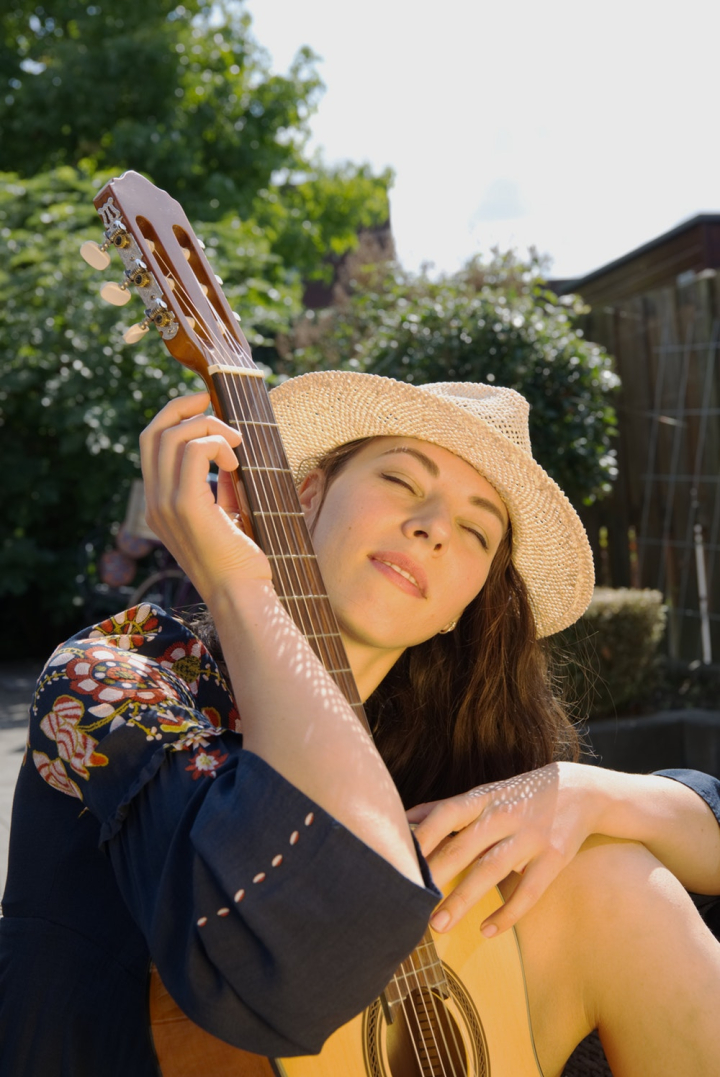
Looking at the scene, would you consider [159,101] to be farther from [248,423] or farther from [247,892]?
[247,892]

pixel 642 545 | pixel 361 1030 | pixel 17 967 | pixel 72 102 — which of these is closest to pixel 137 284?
pixel 17 967

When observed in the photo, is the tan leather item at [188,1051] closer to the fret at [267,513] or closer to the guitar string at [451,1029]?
the guitar string at [451,1029]

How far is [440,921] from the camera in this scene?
4.72ft

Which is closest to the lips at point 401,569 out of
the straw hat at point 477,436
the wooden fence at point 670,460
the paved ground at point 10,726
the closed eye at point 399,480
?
the closed eye at point 399,480

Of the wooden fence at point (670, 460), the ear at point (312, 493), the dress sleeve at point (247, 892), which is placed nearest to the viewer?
the dress sleeve at point (247, 892)

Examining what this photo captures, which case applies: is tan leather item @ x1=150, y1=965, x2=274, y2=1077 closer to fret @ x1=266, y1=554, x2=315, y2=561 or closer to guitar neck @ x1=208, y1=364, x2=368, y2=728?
guitar neck @ x1=208, y1=364, x2=368, y2=728

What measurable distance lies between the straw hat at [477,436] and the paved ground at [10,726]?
5.10ft

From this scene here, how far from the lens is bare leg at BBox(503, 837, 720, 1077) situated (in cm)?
151

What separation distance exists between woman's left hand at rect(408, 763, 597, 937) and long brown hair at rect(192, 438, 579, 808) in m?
0.43

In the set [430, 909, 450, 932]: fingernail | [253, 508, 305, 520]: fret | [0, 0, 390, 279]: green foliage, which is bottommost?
[430, 909, 450, 932]: fingernail

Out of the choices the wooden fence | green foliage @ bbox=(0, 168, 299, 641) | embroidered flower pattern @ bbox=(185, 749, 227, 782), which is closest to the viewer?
embroidered flower pattern @ bbox=(185, 749, 227, 782)

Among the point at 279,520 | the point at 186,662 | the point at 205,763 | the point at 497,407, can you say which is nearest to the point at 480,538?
the point at 497,407

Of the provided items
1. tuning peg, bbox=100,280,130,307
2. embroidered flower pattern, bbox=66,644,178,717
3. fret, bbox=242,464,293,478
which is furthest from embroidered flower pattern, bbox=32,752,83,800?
tuning peg, bbox=100,280,130,307

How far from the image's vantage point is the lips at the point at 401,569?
1.74 m
